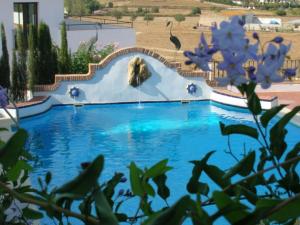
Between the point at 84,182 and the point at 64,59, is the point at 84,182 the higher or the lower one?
the higher one

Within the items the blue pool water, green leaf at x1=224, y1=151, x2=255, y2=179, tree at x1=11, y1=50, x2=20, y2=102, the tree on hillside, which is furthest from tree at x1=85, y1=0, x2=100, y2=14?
green leaf at x1=224, y1=151, x2=255, y2=179

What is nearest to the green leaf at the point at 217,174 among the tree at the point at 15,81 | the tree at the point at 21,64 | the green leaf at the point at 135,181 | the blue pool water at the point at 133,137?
the green leaf at the point at 135,181

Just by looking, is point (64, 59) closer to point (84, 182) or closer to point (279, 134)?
point (279, 134)

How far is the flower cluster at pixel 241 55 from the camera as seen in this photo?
4.11 feet

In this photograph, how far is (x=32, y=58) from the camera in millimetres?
17672

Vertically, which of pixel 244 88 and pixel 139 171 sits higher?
pixel 244 88

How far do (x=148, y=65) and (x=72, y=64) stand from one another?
263 centimetres

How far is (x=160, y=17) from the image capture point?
2530 inches

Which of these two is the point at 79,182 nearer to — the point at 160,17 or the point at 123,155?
the point at 123,155

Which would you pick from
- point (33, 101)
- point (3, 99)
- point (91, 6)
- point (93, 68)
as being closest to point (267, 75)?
point (3, 99)

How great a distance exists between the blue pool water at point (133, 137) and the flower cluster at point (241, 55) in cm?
845

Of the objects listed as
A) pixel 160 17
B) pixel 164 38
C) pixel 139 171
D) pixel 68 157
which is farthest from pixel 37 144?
pixel 160 17

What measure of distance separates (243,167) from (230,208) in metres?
0.33

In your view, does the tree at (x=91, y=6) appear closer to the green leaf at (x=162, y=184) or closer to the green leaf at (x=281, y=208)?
the green leaf at (x=162, y=184)
